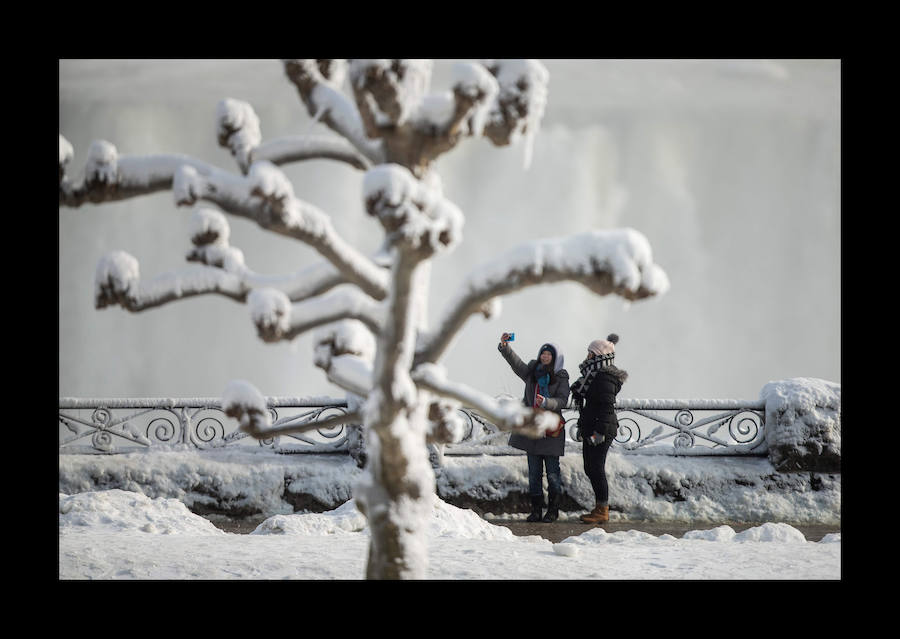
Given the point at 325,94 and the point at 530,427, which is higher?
the point at 325,94

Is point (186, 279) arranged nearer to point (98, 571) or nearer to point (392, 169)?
point (392, 169)

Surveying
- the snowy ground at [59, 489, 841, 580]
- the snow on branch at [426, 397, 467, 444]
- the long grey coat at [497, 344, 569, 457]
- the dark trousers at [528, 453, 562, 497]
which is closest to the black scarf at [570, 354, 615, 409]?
the long grey coat at [497, 344, 569, 457]

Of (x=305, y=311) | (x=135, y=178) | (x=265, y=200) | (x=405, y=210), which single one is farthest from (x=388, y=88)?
(x=135, y=178)

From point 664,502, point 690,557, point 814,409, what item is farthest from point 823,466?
point 690,557

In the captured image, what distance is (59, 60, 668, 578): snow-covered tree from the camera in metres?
3.52

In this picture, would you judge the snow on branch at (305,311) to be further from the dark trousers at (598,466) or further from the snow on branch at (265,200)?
the dark trousers at (598,466)

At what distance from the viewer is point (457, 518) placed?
7723 millimetres

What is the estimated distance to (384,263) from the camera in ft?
13.7

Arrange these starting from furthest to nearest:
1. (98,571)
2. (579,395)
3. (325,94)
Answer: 1. (579,395)
2. (98,571)
3. (325,94)

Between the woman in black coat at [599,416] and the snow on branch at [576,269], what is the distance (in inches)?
191

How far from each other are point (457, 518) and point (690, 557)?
216 cm

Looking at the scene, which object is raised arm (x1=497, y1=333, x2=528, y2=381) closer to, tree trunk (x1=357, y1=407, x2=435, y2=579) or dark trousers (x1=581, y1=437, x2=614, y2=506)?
dark trousers (x1=581, y1=437, x2=614, y2=506)

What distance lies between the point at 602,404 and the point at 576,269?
5.15m

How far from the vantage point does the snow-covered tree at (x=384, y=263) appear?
3520 mm
